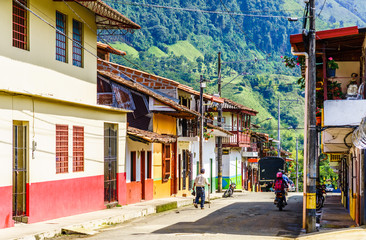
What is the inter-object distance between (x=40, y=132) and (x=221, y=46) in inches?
6835

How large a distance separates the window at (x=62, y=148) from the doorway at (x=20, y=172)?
212cm

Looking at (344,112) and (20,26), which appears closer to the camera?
(344,112)

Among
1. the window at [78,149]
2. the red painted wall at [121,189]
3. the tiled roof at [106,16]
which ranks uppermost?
the tiled roof at [106,16]

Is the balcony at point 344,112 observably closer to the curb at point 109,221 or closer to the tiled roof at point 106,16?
the curb at point 109,221

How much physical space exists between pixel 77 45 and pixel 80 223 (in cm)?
732

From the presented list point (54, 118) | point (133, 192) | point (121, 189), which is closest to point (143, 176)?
point (133, 192)

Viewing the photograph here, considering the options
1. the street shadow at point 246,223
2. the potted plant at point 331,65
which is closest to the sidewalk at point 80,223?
the street shadow at point 246,223

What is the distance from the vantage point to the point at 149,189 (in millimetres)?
30531

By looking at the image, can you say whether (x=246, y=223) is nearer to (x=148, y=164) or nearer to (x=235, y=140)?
(x=148, y=164)

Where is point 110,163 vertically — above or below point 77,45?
below

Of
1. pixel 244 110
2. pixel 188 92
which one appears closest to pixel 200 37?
pixel 244 110

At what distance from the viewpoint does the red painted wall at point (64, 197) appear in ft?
58.6

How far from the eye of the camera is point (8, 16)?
1705cm

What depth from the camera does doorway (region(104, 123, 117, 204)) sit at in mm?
24153
